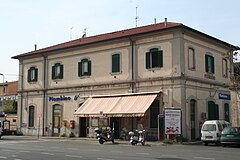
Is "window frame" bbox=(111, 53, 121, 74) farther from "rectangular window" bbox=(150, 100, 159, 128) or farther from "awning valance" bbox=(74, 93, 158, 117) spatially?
"rectangular window" bbox=(150, 100, 159, 128)

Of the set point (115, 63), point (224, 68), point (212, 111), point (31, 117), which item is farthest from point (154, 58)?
point (31, 117)

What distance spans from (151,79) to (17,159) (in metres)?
17.4

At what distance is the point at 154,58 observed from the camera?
3209 centimetres

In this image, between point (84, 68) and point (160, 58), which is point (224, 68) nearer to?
point (160, 58)

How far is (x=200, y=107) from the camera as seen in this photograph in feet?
106

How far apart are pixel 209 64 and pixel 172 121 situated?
8.17m

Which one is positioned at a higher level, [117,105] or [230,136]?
[117,105]

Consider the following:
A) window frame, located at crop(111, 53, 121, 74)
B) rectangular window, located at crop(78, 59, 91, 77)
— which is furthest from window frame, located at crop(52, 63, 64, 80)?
window frame, located at crop(111, 53, 121, 74)

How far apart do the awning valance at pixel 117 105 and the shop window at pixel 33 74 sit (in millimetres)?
9212

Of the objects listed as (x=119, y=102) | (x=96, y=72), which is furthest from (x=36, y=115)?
(x=119, y=102)

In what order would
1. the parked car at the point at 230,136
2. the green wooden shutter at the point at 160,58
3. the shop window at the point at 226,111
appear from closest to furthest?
the parked car at the point at 230,136, the green wooden shutter at the point at 160,58, the shop window at the point at 226,111

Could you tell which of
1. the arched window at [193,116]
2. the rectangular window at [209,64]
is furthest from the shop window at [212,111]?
the rectangular window at [209,64]

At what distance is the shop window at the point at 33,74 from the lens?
139 ft

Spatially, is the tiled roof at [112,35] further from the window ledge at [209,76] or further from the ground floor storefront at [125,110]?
the window ledge at [209,76]
